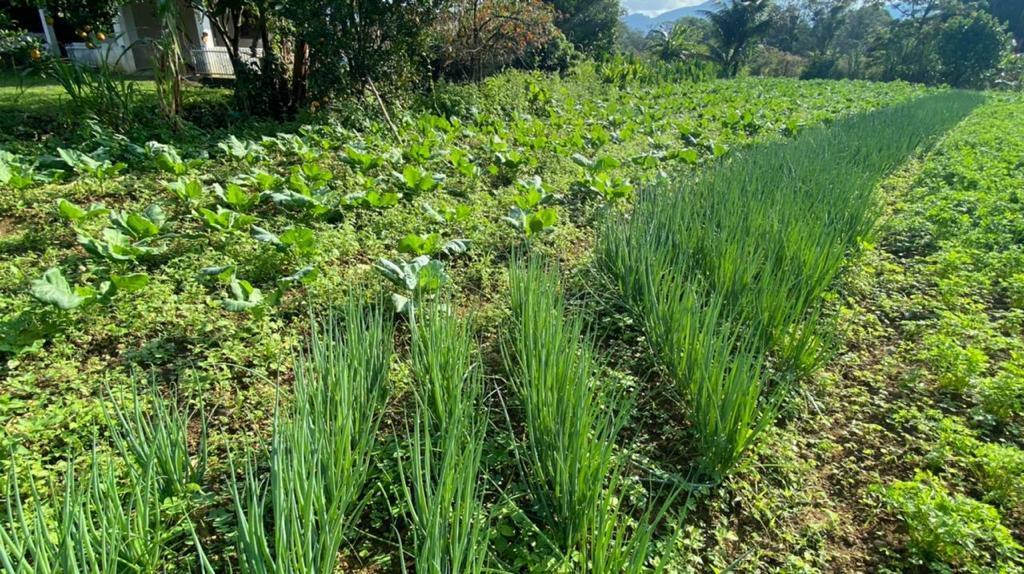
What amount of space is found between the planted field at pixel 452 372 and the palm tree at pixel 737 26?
26382mm

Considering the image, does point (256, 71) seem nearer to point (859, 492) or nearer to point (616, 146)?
point (616, 146)

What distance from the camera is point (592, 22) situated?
904 inches

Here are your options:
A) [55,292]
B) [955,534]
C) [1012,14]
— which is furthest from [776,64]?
[55,292]

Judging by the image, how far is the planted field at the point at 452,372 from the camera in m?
1.27

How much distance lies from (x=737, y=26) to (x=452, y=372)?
101 ft

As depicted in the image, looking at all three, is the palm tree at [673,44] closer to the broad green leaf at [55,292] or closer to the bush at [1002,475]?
the bush at [1002,475]

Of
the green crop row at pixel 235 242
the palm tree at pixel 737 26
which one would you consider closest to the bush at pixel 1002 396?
the green crop row at pixel 235 242

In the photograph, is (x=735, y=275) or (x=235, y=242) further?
(x=235, y=242)

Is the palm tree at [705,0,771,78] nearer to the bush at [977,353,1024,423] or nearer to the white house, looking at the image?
the white house

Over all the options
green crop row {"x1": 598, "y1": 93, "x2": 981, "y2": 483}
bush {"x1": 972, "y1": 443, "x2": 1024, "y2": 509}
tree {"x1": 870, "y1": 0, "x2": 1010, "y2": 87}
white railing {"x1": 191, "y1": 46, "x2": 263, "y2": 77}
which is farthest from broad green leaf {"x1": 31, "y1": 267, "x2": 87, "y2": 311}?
tree {"x1": 870, "y1": 0, "x2": 1010, "y2": 87}

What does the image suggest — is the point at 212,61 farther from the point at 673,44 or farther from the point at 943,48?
the point at 943,48

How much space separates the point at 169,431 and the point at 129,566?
43cm

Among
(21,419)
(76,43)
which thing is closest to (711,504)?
(21,419)

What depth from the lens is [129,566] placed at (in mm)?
1142
